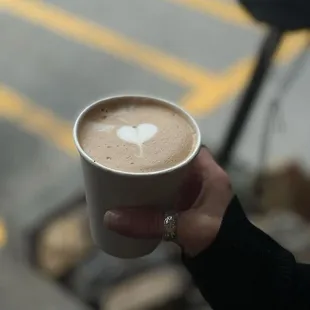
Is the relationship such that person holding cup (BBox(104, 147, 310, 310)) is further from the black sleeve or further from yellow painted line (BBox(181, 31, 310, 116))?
yellow painted line (BBox(181, 31, 310, 116))

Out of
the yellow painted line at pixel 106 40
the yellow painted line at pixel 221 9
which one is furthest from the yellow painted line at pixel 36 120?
the yellow painted line at pixel 221 9

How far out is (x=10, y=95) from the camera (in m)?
2.75

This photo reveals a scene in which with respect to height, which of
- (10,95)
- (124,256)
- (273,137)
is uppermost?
(124,256)

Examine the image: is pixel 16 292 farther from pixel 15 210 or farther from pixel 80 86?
pixel 80 86

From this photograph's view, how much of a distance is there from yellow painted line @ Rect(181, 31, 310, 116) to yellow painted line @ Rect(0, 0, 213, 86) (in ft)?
0.22

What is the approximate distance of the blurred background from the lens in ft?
6.30

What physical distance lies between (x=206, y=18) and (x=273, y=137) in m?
1.07

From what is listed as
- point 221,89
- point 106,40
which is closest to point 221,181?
point 221,89

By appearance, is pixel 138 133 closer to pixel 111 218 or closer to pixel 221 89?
pixel 111 218

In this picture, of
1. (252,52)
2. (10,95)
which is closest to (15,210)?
(10,95)

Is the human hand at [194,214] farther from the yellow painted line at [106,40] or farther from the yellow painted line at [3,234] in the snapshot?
the yellow painted line at [106,40]

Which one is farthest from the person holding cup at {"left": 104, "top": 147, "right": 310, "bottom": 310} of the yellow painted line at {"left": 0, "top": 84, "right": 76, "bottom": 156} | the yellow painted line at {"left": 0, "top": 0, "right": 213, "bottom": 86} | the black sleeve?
the yellow painted line at {"left": 0, "top": 0, "right": 213, "bottom": 86}

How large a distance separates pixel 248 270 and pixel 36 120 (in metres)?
1.72

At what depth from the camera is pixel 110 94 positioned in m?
2.79
